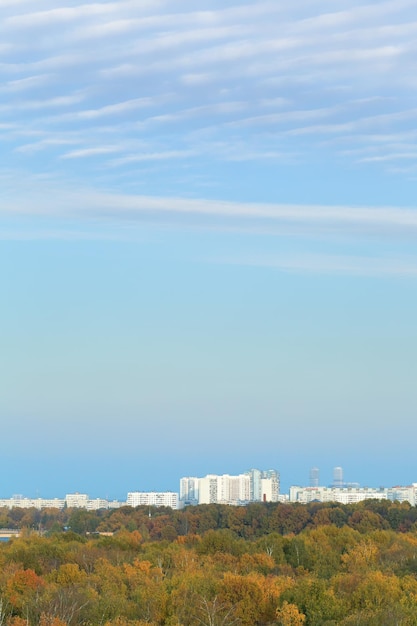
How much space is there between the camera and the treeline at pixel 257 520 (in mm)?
69438

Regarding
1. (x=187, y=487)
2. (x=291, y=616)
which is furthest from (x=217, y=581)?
(x=187, y=487)

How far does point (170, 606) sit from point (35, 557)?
45.3ft

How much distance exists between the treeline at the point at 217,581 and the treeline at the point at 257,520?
1559 mm

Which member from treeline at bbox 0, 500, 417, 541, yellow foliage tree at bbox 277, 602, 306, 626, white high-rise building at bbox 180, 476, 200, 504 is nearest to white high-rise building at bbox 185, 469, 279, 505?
white high-rise building at bbox 180, 476, 200, 504

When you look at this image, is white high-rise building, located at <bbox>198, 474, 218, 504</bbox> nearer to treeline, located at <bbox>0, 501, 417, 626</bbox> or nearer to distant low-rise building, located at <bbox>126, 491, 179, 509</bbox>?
distant low-rise building, located at <bbox>126, 491, 179, 509</bbox>

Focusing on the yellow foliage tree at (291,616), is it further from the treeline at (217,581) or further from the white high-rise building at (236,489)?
the white high-rise building at (236,489)

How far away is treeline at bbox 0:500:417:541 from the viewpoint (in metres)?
69.4

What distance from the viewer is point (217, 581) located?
32844 mm

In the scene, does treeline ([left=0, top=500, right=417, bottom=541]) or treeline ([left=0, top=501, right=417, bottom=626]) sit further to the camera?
treeline ([left=0, top=500, right=417, bottom=541])

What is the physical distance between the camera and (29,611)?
28.8 metres

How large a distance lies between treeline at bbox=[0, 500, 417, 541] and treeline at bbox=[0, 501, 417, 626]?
61.4 inches

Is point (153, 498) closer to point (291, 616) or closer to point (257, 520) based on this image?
point (257, 520)

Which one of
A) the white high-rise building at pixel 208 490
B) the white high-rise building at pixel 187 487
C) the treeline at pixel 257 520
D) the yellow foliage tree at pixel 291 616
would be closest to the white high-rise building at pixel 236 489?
the white high-rise building at pixel 208 490

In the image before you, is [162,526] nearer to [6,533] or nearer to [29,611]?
[6,533]
